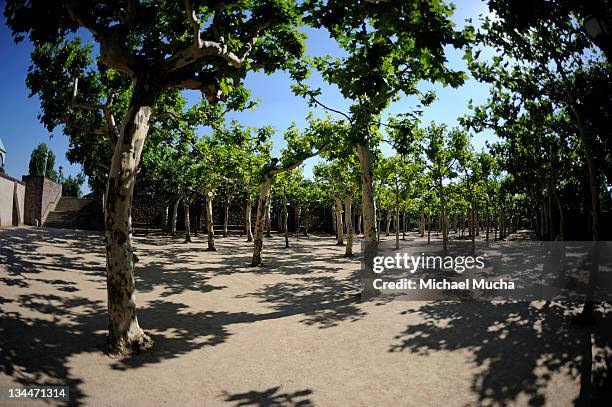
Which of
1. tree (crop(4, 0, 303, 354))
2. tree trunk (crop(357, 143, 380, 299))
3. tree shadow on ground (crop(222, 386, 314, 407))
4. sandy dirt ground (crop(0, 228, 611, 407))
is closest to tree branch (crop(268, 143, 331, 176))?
tree trunk (crop(357, 143, 380, 299))

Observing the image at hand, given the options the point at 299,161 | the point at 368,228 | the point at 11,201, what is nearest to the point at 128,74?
the point at 368,228

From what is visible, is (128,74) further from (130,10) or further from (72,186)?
(72,186)

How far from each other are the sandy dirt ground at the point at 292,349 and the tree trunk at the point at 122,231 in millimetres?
423

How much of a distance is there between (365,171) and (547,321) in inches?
249

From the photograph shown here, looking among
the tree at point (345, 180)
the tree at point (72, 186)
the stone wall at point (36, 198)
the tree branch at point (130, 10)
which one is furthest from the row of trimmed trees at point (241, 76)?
the tree at point (72, 186)

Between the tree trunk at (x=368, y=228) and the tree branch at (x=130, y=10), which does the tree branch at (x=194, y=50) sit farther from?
the tree trunk at (x=368, y=228)

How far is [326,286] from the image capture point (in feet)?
39.7

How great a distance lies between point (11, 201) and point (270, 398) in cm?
3236

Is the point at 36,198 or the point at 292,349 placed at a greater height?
the point at 36,198

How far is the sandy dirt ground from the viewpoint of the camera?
4660 millimetres

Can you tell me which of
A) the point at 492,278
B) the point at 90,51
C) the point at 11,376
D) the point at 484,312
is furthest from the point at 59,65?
the point at 492,278

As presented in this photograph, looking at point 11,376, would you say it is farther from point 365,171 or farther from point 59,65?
point 59,65

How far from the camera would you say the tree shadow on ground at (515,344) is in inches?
189

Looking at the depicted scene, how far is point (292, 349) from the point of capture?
630cm
